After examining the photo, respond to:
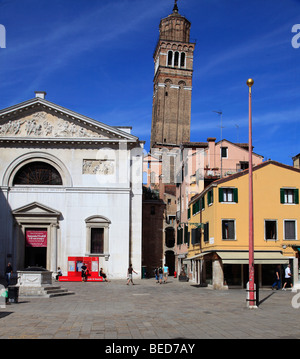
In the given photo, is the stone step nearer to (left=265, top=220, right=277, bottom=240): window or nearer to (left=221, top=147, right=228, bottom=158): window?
(left=265, top=220, right=277, bottom=240): window

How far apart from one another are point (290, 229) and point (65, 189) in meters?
20.7

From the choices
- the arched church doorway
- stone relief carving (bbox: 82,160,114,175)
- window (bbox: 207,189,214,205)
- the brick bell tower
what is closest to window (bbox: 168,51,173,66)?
the brick bell tower

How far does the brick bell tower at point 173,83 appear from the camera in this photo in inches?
3287

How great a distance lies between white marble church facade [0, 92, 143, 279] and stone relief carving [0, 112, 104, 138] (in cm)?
9

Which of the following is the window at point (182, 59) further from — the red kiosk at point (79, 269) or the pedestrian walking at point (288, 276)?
the pedestrian walking at point (288, 276)

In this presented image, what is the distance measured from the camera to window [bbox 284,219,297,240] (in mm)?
32969

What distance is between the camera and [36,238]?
4506cm

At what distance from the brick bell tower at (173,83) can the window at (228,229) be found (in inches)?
1957

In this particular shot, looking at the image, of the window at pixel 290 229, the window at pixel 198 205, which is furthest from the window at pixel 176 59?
the window at pixel 290 229

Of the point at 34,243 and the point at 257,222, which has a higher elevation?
the point at 257,222

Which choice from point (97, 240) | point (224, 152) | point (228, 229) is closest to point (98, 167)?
point (97, 240)

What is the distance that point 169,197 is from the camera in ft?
206

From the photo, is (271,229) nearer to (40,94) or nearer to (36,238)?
(36,238)
